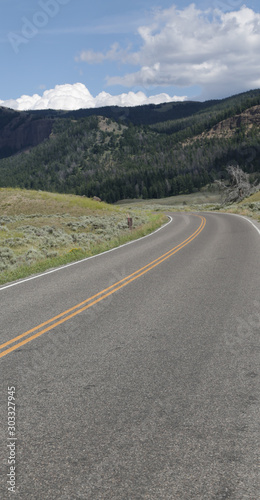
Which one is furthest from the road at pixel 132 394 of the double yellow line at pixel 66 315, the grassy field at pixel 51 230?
the grassy field at pixel 51 230

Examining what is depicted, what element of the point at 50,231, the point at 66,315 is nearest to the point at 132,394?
the point at 66,315

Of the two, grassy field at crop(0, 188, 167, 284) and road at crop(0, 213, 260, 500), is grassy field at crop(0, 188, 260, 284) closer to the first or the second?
grassy field at crop(0, 188, 167, 284)

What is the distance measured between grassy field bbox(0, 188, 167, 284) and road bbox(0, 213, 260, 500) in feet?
19.0

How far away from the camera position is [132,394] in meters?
4.55

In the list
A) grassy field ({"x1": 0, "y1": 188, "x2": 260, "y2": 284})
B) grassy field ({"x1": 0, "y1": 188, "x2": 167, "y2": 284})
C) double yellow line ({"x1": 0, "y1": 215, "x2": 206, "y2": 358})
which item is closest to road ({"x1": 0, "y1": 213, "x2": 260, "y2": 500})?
double yellow line ({"x1": 0, "y1": 215, "x2": 206, "y2": 358})

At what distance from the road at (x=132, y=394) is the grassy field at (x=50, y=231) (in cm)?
580

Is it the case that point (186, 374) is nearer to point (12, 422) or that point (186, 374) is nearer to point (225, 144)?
point (12, 422)

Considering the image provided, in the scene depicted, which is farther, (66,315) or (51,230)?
(51,230)

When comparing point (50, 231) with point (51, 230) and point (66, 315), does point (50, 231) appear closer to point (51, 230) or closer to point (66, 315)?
point (51, 230)

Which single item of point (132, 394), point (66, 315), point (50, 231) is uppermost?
point (132, 394)

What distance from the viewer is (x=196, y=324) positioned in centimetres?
713

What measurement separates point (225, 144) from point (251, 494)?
192 meters

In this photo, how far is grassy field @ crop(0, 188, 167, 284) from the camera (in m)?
17.2

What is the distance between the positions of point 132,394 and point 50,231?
27078 millimetres
